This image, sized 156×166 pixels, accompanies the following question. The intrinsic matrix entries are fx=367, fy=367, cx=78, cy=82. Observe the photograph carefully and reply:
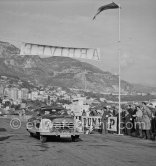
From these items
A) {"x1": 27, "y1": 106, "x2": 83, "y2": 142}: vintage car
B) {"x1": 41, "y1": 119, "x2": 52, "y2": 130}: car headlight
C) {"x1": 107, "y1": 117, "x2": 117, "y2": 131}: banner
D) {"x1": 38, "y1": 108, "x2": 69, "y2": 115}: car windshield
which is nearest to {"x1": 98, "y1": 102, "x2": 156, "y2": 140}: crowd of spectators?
{"x1": 107, "y1": 117, "x2": 117, "y2": 131}: banner

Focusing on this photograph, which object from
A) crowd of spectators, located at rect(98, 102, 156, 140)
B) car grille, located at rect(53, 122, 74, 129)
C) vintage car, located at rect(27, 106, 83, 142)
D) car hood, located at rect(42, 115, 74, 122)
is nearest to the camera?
vintage car, located at rect(27, 106, 83, 142)

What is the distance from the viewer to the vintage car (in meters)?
16.2

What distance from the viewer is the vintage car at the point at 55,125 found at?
16.2m

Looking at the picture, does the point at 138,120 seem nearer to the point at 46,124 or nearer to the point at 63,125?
the point at 63,125

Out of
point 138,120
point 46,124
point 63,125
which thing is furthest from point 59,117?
point 138,120

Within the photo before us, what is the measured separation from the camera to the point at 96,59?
25703 millimetres

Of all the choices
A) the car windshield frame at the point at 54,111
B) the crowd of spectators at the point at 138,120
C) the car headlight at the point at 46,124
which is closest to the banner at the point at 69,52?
the crowd of spectators at the point at 138,120

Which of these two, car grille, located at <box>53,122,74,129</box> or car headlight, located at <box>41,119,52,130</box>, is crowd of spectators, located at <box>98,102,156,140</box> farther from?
car headlight, located at <box>41,119,52,130</box>

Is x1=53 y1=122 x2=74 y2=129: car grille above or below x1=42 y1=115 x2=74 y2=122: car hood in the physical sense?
below

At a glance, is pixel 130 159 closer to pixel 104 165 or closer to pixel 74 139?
pixel 104 165

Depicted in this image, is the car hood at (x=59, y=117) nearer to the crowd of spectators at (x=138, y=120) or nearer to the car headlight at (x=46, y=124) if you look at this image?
the car headlight at (x=46, y=124)

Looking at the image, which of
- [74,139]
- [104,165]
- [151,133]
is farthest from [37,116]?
[104,165]

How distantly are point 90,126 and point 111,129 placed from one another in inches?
62.7

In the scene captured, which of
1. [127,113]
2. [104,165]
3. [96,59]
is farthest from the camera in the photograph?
[96,59]
